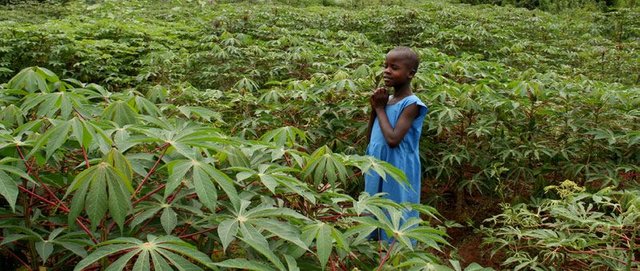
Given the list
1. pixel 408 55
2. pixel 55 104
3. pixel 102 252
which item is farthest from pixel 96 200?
pixel 408 55

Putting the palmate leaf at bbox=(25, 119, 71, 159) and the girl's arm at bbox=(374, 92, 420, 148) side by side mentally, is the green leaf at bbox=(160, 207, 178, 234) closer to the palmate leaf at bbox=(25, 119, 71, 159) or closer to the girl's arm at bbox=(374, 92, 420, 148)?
the palmate leaf at bbox=(25, 119, 71, 159)

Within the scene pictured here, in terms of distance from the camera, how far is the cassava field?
3.74 feet

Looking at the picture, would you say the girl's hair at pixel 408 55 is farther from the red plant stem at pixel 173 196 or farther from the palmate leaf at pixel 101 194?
the palmate leaf at pixel 101 194

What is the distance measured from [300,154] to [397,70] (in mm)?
866

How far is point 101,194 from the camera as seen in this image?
104 cm

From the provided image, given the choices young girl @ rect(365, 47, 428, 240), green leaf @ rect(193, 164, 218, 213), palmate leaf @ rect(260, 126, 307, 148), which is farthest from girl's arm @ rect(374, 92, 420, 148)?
green leaf @ rect(193, 164, 218, 213)

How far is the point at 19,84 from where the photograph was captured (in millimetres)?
1862

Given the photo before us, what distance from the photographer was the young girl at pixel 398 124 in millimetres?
2248

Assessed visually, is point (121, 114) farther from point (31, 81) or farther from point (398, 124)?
point (398, 124)

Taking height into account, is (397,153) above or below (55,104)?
below

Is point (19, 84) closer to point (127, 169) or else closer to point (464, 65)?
point (127, 169)

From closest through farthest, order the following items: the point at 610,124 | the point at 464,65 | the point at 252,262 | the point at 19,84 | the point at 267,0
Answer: the point at 252,262
the point at 19,84
the point at 610,124
the point at 464,65
the point at 267,0

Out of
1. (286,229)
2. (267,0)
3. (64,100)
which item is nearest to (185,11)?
(267,0)

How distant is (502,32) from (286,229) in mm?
7201
